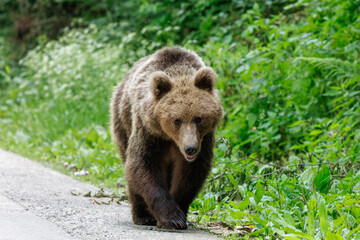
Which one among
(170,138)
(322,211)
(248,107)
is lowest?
(248,107)

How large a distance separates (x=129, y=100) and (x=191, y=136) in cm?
124

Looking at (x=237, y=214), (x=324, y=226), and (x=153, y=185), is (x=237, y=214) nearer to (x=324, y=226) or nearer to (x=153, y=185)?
(x=153, y=185)

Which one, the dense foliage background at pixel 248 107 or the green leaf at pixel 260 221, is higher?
the green leaf at pixel 260 221

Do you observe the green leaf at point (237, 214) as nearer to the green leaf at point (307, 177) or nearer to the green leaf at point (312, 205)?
the green leaf at point (312, 205)

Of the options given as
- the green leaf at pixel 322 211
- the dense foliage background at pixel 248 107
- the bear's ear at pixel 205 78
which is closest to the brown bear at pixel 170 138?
the bear's ear at pixel 205 78

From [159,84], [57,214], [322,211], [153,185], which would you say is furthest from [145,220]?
[322,211]

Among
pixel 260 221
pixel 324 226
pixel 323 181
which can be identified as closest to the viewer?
pixel 324 226

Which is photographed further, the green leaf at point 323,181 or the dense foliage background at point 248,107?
the green leaf at point 323,181

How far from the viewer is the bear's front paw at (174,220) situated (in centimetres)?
493

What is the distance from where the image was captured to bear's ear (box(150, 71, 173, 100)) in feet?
16.5

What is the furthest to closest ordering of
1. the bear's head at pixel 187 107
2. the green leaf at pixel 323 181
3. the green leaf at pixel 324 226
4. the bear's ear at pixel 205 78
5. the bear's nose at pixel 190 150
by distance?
the green leaf at pixel 323 181 < the bear's ear at pixel 205 78 < the bear's head at pixel 187 107 < the bear's nose at pixel 190 150 < the green leaf at pixel 324 226

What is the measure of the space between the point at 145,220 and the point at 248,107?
131 inches

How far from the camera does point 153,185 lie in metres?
5.09

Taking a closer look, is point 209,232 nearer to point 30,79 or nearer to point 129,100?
point 129,100
